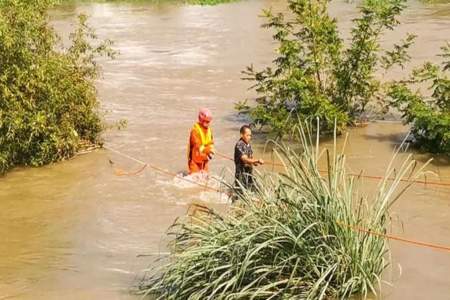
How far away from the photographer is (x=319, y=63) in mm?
14273

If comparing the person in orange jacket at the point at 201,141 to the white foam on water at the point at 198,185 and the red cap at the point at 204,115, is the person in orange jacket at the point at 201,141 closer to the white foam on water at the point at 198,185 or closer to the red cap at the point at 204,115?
the red cap at the point at 204,115

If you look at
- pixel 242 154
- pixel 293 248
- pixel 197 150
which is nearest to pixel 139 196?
pixel 197 150

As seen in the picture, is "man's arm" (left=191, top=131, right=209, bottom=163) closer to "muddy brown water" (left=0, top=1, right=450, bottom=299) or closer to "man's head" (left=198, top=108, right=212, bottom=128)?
"man's head" (left=198, top=108, right=212, bottom=128)

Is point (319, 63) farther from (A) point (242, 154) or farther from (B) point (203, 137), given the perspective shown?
(A) point (242, 154)

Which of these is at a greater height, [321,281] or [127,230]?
[321,281]

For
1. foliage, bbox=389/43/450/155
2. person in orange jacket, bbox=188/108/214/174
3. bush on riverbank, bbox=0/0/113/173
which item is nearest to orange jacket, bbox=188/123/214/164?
person in orange jacket, bbox=188/108/214/174

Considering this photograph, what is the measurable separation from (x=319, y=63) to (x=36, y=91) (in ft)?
17.3

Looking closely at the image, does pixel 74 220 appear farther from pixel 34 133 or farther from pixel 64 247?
pixel 34 133

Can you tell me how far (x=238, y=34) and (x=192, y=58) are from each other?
5090 mm

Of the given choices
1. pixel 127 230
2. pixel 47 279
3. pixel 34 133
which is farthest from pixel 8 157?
pixel 47 279

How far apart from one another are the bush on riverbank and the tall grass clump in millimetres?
5862

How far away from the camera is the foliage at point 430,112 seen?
12867 millimetres

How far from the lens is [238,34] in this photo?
93.0ft

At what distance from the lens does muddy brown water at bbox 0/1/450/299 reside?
8516 mm
